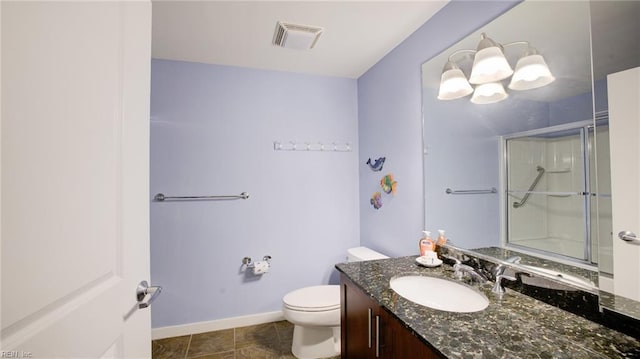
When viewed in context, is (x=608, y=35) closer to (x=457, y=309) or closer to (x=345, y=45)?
(x=457, y=309)

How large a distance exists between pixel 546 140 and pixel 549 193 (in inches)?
8.4

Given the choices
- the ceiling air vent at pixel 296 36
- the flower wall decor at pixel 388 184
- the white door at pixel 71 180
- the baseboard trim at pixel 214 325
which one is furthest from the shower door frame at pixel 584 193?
the baseboard trim at pixel 214 325

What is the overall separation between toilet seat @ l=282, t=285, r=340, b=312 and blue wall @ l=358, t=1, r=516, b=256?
578 mm

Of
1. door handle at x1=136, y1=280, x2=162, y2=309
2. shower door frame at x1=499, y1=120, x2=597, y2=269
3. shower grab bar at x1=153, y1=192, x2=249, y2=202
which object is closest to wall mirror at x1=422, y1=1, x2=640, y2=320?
shower door frame at x1=499, y1=120, x2=597, y2=269

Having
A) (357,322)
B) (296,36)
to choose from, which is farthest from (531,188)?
(296,36)

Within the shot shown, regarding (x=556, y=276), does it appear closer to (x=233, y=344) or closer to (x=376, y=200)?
(x=376, y=200)

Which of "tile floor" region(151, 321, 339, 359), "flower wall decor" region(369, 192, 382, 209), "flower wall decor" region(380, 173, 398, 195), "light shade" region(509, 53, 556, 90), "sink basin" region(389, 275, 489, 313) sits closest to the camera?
"light shade" region(509, 53, 556, 90)

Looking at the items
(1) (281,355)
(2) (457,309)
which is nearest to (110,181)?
(2) (457,309)

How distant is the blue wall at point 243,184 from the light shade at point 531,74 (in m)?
1.59

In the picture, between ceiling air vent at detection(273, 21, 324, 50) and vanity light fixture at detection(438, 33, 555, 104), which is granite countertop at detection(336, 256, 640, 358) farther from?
ceiling air vent at detection(273, 21, 324, 50)

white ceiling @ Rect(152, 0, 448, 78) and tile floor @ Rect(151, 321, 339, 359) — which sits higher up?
white ceiling @ Rect(152, 0, 448, 78)

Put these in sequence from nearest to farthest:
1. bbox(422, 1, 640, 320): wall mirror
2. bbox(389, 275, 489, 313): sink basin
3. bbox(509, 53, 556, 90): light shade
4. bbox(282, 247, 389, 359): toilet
A: bbox(422, 1, 640, 320): wall mirror → bbox(509, 53, 556, 90): light shade → bbox(389, 275, 489, 313): sink basin → bbox(282, 247, 389, 359): toilet

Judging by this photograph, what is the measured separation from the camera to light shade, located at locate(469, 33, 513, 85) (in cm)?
122

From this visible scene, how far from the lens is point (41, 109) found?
0.48 metres
